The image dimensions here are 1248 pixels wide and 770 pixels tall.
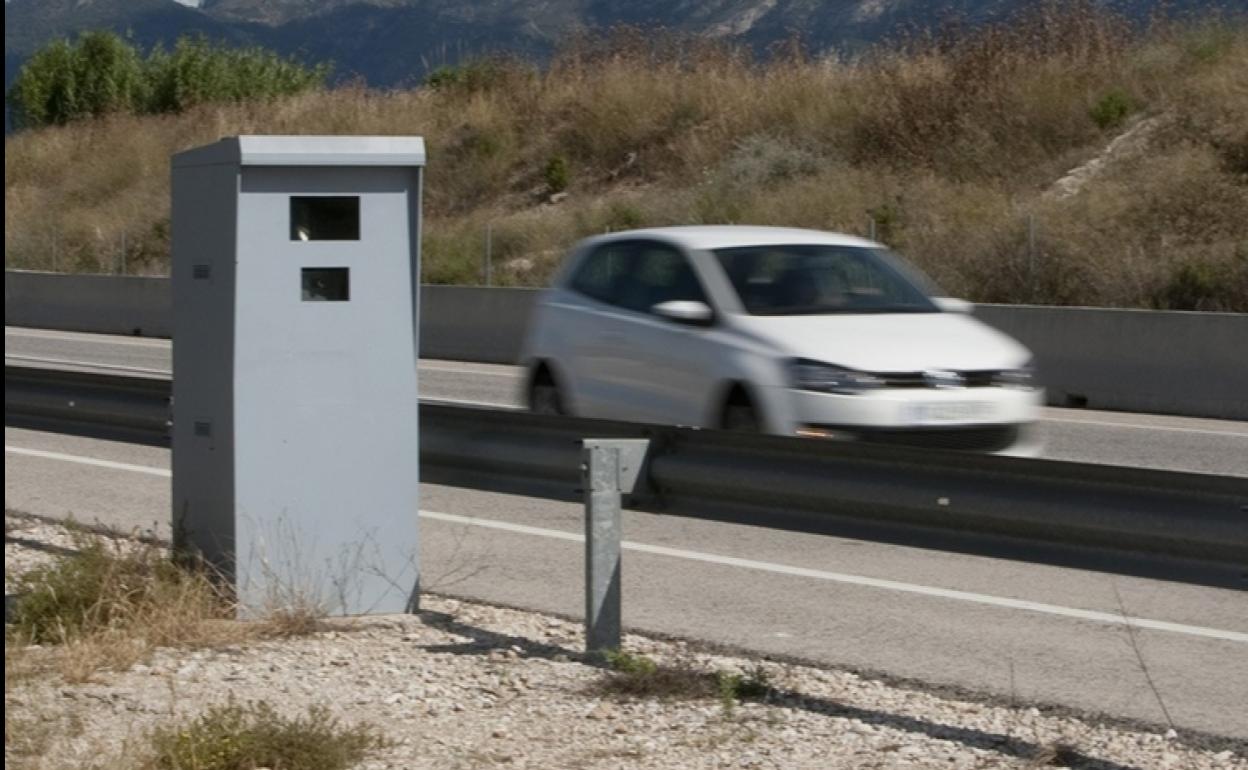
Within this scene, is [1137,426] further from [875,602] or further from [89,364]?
[89,364]

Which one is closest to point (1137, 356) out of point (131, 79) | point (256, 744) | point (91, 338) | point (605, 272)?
point (605, 272)

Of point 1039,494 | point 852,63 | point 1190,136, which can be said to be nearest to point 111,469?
point 1039,494

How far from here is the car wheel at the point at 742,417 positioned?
39.7ft

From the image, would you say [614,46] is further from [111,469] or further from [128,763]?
[128,763]

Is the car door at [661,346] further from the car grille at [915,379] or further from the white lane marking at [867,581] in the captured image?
the white lane marking at [867,581]

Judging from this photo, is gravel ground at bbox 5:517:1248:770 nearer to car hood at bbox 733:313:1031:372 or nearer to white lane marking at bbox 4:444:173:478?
car hood at bbox 733:313:1031:372

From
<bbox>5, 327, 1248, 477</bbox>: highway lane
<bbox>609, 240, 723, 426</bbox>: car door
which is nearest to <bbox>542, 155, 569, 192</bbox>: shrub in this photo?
<bbox>5, 327, 1248, 477</bbox>: highway lane

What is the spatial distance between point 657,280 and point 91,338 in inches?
770

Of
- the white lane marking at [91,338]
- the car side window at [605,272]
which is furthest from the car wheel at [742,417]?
the white lane marking at [91,338]

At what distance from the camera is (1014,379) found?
12.4 m

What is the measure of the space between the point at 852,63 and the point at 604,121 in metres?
5.19

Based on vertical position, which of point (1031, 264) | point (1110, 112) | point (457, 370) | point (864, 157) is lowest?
point (457, 370)

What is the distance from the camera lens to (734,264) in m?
13.2

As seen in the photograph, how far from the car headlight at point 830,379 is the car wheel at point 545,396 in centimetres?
247
